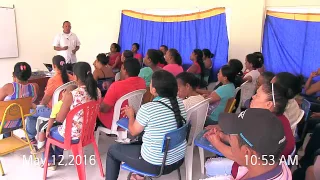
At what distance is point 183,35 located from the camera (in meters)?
6.11

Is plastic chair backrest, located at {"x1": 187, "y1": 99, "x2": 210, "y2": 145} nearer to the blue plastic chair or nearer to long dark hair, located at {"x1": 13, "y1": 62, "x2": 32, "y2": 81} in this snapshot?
the blue plastic chair

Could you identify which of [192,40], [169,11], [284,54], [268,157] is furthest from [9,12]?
[268,157]

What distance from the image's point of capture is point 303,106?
2980 millimetres

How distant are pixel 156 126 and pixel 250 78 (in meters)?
2.36

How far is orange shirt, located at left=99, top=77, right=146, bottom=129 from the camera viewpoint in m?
2.85

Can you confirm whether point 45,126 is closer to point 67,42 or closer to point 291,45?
point 67,42

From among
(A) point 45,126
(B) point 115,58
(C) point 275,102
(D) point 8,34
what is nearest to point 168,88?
(C) point 275,102

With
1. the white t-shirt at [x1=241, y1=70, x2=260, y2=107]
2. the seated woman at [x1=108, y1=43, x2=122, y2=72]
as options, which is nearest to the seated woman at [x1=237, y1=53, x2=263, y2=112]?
the white t-shirt at [x1=241, y1=70, x2=260, y2=107]

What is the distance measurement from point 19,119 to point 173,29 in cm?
419

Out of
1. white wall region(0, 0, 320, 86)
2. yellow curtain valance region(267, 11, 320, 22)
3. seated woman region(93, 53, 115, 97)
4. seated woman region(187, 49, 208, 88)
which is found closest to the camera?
seated woman region(93, 53, 115, 97)

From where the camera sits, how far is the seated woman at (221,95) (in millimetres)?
2975

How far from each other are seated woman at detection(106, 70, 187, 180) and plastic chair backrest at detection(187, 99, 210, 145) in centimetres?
33

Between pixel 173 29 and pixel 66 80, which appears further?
pixel 173 29

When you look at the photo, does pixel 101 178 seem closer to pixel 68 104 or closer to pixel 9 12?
pixel 68 104
